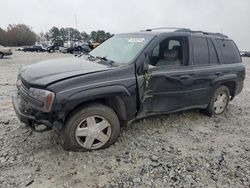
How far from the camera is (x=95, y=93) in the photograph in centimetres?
352

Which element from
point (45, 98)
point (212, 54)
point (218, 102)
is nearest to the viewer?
point (45, 98)

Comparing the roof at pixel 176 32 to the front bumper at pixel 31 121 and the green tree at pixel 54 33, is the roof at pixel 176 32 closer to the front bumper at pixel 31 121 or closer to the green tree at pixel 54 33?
the front bumper at pixel 31 121

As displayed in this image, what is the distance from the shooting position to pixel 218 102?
5.61 meters

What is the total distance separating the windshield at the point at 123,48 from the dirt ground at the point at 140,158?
1290 millimetres

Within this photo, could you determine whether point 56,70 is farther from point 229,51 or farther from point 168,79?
point 229,51

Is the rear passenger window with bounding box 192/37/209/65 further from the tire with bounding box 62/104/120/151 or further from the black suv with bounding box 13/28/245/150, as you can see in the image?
the tire with bounding box 62/104/120/151

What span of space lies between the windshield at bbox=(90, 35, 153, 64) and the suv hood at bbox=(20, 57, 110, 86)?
379mm

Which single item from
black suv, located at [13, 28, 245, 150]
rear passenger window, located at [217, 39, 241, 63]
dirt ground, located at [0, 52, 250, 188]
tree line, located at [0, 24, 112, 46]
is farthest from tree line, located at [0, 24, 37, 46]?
dirt ground, located at [0, 52, 250, 188]

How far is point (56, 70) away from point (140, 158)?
1741 mm

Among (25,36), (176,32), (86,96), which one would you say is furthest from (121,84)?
(25,36)

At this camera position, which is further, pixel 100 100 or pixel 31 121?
pixel 100 100

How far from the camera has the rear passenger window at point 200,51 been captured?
485 centimetres

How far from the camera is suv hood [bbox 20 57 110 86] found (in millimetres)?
3454

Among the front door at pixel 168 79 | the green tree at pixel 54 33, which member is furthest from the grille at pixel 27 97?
the green tree at pixel 54 33
